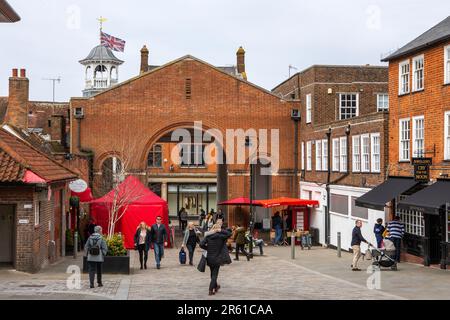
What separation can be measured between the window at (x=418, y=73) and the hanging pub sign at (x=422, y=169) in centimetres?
257

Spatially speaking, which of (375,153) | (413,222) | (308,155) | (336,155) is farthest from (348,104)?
(413,222)

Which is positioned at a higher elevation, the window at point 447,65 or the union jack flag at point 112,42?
the union jack flag at point 112,42

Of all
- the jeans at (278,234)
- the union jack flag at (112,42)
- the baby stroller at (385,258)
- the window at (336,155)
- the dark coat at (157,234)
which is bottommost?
the jeans at (278,234)

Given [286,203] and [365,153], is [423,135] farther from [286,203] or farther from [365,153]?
[286,203]

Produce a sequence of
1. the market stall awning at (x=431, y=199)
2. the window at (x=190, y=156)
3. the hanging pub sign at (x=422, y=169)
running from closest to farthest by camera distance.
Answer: the market stall awning at (x=431, y=199) < the hanging pub sign at (x=422, y=169) < the window at (x=190, y=156)

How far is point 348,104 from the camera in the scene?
3959 cm

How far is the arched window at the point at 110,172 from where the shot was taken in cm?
4181

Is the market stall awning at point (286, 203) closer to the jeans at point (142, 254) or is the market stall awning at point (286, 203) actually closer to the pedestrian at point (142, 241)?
the jeans at point (142, 254)

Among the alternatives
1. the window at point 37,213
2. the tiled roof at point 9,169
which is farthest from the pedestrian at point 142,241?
the tiled roof at point 9,169

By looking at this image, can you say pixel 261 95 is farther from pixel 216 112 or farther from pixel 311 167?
pixel 311 167

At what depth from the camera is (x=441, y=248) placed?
2345cm

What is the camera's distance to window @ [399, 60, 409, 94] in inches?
1045

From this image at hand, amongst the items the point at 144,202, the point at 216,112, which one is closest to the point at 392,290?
the point at 144,202

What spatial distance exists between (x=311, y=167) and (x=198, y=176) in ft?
89.3
